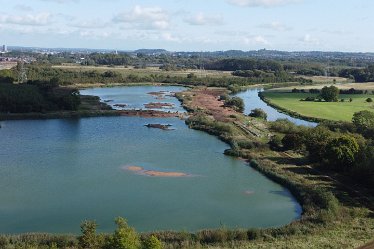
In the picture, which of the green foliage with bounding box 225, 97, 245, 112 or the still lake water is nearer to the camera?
the still lake water

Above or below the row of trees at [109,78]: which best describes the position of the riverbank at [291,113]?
below

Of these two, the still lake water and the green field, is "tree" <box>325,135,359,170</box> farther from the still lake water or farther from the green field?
the green field

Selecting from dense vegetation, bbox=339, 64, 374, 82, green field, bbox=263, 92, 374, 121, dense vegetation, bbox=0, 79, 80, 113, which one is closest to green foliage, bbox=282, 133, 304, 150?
green field, bbox=263, 92, 374, 121

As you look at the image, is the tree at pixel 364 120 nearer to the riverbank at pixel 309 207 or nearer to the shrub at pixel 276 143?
the shrub at pixel 276 143

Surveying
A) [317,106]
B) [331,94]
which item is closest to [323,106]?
[317,106]

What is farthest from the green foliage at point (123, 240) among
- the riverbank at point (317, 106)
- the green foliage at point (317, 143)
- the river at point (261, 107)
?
the riverbank at point (317, 106)

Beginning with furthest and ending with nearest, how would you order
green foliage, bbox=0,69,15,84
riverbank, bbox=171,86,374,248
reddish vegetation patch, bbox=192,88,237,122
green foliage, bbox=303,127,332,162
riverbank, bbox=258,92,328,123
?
green foliage, bbox=0,69,15,84 → reddish vegetation patch, bbox=192,88,237,122 → riverbank, bbox=258,92,328,123 → green foliage, bbox=303,127,332,162 → riverbank, bbox=171,86,374,248
